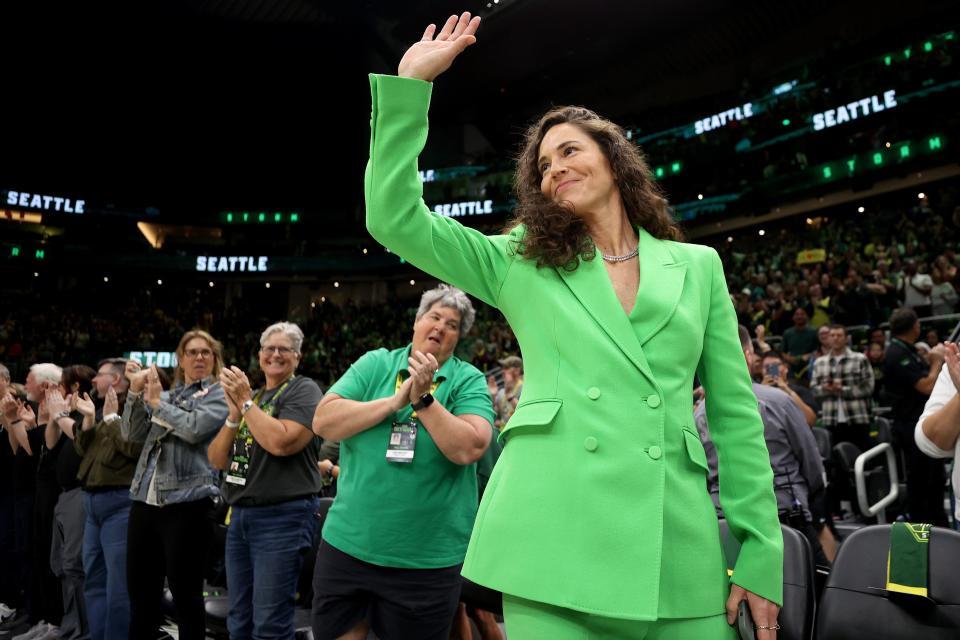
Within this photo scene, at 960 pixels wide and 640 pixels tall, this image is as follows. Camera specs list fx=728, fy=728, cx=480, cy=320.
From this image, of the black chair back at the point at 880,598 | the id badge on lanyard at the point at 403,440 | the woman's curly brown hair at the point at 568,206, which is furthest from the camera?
the id badge on lanyard at the point at 403,440

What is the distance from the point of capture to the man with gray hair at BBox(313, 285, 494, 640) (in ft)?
8.09

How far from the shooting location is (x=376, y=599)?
252 centimetres

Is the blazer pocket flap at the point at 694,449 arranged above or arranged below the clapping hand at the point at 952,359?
below

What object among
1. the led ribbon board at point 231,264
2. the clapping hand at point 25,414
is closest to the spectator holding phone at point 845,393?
the clapping hand at point 25,414

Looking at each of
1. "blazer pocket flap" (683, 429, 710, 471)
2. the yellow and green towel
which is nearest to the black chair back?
the yellow and green towel

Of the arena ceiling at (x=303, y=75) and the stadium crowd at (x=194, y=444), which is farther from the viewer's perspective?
the arena ceiling at (x=303, y=75)

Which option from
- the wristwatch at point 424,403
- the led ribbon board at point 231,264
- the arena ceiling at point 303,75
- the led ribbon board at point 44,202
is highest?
the arena ceiling at point 303,75

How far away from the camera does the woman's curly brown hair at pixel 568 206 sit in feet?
4.81

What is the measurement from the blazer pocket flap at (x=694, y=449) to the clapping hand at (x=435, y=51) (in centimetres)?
82

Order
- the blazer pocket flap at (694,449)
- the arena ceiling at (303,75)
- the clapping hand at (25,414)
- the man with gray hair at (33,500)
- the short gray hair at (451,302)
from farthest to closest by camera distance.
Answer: the arena ceiling at (303,75) → the clapping hand at (25,414) → the man with gray hair at (33,500) → the short gray hair at (451,302) → the blazer pocket flap at (694,449)

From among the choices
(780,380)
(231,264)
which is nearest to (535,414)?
(780,380)

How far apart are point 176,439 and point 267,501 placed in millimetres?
808

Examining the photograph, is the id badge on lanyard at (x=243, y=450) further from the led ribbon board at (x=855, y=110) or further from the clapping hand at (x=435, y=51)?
the led ribbon board at (x=855, y=110)

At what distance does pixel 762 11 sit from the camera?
22125mm
